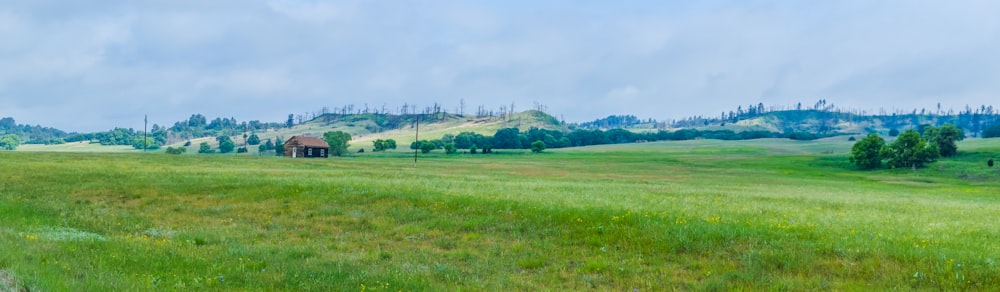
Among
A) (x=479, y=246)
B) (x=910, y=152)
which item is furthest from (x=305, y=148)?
(x=479, y=246)

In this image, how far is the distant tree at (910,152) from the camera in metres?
105

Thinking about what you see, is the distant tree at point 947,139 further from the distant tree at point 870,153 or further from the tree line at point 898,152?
the distant tree at point 870,153

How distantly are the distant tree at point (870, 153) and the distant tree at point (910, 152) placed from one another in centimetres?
124

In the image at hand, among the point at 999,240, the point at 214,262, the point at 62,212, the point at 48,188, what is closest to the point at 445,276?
the point at 214,262

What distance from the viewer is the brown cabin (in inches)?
5433

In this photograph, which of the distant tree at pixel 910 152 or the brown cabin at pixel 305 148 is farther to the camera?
the brown cabin at pixel 305 148

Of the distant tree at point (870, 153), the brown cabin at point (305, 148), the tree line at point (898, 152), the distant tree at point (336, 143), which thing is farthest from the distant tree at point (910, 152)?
the distant tree at point (336, 143)

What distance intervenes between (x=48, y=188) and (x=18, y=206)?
9667 millimetres

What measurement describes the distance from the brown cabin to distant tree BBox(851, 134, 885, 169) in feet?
372

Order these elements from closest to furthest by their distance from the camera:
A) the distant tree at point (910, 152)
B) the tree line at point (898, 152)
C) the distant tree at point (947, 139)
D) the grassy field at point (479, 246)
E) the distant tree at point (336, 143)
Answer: the grassy field at point (479, 246), the distant tree at point (910, 152), the tree line at point (898, 152), the distant tree at point (947, 139), the distant tree at point (336, 143)

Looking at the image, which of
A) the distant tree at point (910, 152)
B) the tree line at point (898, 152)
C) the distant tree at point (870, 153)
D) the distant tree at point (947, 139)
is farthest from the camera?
the distant tree at point (947, 139)

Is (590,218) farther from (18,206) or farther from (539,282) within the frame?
(18,206)

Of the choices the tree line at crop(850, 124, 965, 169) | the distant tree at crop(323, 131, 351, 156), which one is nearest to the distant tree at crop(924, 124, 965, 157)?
the tree line at crop(850, 124, 965, 169)

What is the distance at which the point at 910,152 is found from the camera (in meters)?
105
